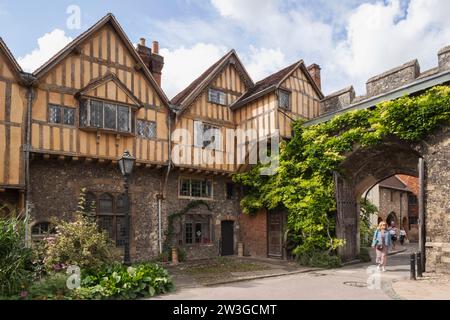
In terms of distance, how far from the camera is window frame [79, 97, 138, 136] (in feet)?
46.3

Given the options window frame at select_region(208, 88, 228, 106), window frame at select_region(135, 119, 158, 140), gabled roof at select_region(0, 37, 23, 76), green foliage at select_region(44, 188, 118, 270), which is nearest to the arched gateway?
window frame at select_region(208, 88, 228, 106)

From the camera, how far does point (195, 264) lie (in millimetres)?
15602

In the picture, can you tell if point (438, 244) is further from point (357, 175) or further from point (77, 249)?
point (77, 249)

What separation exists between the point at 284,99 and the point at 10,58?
1113 cm

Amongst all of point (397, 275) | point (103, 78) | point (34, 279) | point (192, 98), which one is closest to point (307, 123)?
point (192, 98)

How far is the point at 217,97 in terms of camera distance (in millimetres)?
18828

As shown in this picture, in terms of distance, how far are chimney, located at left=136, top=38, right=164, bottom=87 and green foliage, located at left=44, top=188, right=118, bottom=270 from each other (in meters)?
10.1

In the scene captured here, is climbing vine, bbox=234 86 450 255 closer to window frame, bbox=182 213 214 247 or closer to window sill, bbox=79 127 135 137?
window frame, bbox=182 213 214 247

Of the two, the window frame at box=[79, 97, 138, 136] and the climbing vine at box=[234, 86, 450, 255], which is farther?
the window frame at box=[79, 97, 138, 136]

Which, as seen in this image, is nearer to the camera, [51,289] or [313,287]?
[51,289]

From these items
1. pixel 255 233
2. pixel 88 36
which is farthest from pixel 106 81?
pixel 255 233

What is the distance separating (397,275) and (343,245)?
10.8 ft

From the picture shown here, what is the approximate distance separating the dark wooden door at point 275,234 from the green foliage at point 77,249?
29.6 ft
